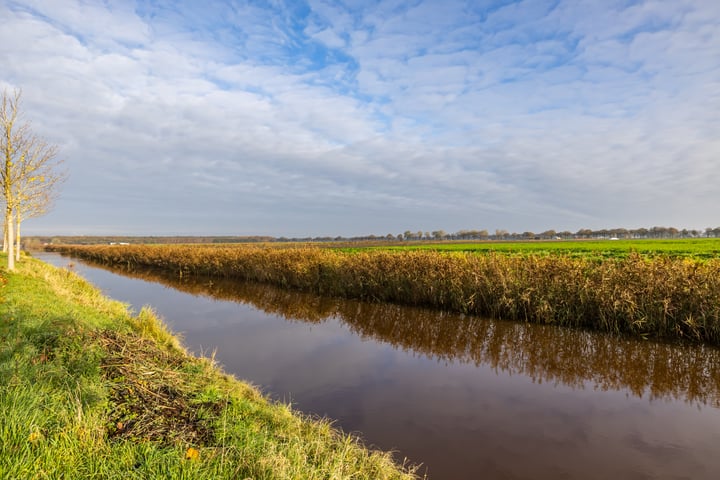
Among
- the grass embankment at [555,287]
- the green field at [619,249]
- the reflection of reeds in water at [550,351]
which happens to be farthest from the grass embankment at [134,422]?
the green field at [619,249]

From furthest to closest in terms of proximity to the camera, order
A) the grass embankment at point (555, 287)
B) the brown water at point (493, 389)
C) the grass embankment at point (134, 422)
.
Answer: the grass embankment at point (555, 287)
the brown water at point (493, 389)
the grass embankment at point (134, 422)

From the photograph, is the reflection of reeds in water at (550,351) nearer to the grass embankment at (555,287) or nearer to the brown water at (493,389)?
the brown water at (493,389)

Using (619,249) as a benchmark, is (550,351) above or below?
below

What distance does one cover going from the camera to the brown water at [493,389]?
4.75 meters

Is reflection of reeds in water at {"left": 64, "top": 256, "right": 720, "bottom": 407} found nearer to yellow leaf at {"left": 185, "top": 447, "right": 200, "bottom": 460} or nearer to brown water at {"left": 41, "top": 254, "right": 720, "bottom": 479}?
brown water at {"left": 41, "top": 254, "right": 720, "bottom": 479}

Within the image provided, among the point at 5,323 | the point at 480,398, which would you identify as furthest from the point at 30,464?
the point at 480,398

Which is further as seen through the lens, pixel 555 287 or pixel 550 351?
pixel 555 287

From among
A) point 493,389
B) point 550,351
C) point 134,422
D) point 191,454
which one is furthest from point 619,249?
point 134,422

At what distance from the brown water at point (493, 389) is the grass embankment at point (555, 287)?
62cm

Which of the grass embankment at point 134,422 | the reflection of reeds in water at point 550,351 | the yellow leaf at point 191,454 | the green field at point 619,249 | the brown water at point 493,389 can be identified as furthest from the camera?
the green field at point 619,249

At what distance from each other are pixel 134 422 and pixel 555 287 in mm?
11199

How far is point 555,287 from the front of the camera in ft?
36.3

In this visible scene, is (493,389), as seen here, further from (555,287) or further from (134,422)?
(134,422)

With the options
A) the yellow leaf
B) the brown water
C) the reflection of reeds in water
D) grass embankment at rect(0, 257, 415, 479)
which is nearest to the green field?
the reflection of reeds in water
